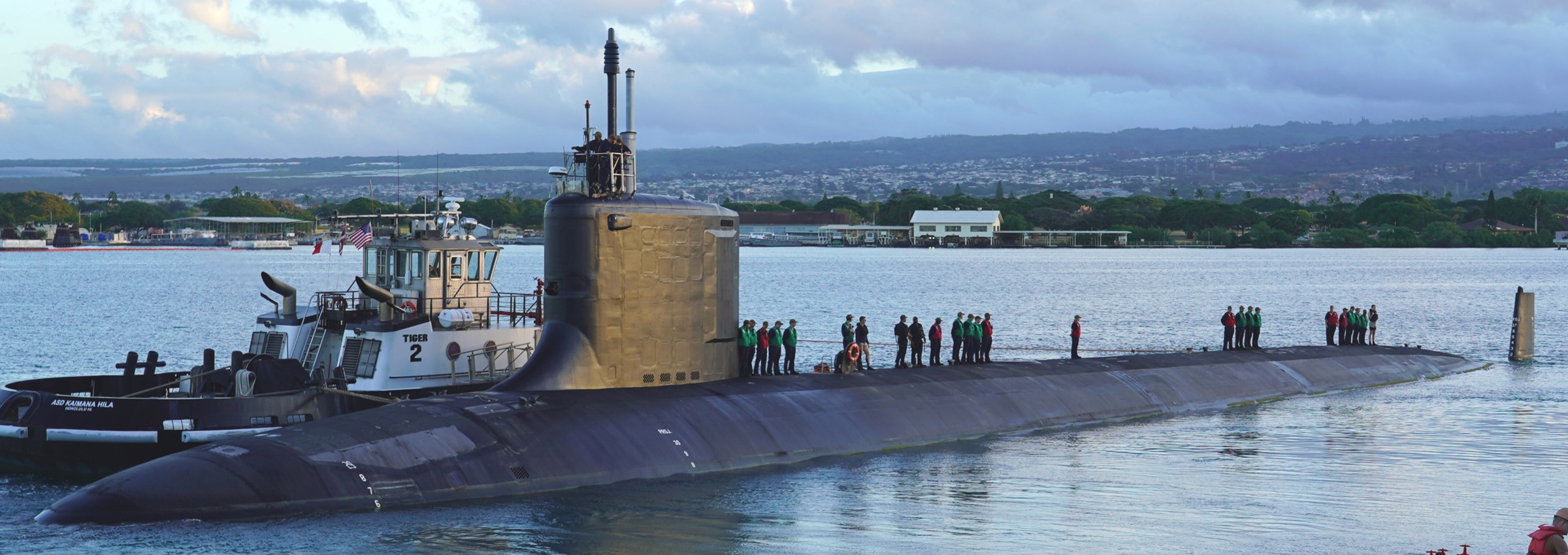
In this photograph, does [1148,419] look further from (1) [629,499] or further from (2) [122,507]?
(2) [122,507]

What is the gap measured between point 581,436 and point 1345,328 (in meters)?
28.9

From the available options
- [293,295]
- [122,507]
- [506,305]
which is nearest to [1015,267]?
[506,305]

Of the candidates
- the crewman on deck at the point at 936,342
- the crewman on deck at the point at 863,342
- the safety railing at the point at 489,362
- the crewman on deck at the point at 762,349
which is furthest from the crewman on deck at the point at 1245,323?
the safety railing at the point at 489,362

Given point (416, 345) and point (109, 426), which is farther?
point (416, 345)

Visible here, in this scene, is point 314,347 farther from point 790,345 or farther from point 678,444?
point 678,444

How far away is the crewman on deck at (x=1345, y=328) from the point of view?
42.3 metres

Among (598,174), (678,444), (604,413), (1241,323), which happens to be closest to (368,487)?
(604,413)

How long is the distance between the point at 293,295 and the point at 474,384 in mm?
3973

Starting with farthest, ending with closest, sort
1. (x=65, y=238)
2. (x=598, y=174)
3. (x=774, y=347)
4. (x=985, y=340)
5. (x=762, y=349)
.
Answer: (x=65, y=238), (x=985, y=340), (x=774, y=347), (x=762, y=349), (x=598, y=174)

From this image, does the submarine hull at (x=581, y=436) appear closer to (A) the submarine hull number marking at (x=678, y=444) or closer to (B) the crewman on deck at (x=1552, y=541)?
(A) the submarine hull number marking at (x=678, y=444)

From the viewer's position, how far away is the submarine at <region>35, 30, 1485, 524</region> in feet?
57.6

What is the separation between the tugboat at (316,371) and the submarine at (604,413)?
351cm

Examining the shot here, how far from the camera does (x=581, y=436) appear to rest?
20234 millimetres

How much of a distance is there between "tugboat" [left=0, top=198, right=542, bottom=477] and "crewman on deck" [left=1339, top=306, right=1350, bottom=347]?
23.6 meters
